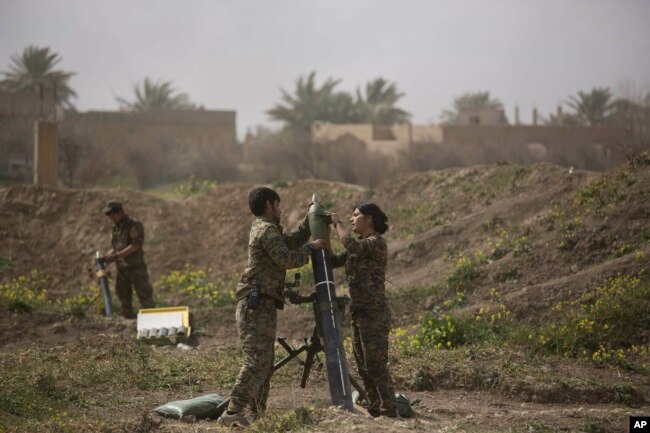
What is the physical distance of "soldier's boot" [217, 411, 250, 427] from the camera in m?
8.69

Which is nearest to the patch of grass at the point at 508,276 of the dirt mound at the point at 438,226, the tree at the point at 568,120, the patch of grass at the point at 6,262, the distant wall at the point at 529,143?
the dirt mound at the point at 438,226

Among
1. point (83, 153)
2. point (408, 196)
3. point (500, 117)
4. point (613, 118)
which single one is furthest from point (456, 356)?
point (500, 117)

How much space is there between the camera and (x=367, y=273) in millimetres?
9242

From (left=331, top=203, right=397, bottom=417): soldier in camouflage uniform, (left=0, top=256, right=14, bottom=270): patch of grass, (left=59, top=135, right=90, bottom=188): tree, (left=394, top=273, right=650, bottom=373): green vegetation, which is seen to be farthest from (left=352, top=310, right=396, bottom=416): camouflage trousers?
(left=59, top=135, right=90, bottom=188): tree

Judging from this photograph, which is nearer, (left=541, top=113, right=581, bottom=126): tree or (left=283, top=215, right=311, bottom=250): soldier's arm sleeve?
(left=283, top=215, right=311, bottom=250): soldier's arm sleeve

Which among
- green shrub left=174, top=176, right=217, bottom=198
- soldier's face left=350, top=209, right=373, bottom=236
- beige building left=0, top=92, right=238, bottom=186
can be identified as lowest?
soldier's face left=350, top=209, right=373, bottom=236

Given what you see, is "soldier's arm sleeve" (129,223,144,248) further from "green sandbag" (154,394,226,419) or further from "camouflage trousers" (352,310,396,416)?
"camouflage trousers" (352,310,396,416)

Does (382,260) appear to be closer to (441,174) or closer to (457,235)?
(457,235)

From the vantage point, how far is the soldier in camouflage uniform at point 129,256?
16.4 m

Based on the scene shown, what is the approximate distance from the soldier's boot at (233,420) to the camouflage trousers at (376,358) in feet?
4.02

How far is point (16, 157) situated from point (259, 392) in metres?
34.6

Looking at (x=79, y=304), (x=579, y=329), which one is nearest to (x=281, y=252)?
(x=579, y=329)

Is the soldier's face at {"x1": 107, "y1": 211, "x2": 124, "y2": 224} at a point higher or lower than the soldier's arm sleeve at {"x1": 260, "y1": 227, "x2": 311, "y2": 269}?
higher

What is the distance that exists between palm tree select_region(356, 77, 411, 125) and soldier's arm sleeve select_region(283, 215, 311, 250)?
52520 mm
